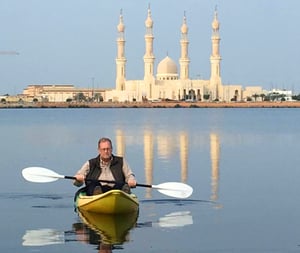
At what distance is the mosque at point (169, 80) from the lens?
13588cm

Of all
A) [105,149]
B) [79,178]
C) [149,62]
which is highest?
[149,62]

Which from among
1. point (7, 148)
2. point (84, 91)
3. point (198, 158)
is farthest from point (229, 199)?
point (84, 91)

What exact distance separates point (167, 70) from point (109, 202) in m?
128

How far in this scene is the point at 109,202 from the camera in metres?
13.8

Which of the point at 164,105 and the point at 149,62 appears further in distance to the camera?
the point at 164,105

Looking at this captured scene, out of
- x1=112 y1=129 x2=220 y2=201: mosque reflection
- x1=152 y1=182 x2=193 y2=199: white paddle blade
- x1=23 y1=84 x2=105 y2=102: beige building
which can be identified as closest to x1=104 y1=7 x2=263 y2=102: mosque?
x1=23 y1=84 x2=105 y2=102: beige building

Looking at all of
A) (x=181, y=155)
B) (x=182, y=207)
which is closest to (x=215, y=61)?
(x=181, y=155)

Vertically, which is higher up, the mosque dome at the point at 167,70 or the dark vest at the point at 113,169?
the mosque dome at the point at 167,70

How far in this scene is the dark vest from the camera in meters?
13.2

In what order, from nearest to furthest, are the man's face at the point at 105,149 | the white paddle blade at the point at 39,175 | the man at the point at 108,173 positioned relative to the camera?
1. the man's face at the point at 105,149
2. the man at the point at 108,173
3. the white paddle blade at the point at 39,175

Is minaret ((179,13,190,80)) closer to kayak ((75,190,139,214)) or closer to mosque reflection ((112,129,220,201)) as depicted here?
mosque reflection ((112,129,220,201))

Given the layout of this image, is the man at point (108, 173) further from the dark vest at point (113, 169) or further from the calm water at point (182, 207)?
the calm water at point (182, 207)

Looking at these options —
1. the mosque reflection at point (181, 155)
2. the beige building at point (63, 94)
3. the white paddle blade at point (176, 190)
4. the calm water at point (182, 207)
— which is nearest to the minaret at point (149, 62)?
the beige building at point (63, 94)

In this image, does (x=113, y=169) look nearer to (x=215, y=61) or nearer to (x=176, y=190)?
(x=176, y=190)
